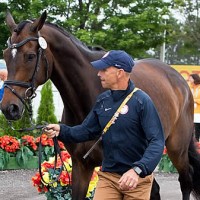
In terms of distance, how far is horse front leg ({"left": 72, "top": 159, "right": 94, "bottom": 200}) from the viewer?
4.48 meters

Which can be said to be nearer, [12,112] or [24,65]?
[12,112]

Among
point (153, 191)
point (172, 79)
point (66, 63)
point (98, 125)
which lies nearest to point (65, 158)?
point (153, 191)

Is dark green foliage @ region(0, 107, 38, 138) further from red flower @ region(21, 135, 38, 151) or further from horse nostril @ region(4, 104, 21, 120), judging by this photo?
horse nostril @ region(4, 104, 21, 120)

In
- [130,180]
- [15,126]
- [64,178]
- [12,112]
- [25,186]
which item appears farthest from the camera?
[15,126]

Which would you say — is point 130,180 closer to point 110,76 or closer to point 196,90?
point 110,76

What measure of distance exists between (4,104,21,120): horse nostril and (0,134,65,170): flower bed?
501cm

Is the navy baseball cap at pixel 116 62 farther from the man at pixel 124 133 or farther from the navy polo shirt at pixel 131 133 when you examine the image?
the navy polo shirt at pixel 131 133

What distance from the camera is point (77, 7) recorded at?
19422 millimetres

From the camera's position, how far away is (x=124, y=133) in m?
3.22

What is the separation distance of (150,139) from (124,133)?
20cm

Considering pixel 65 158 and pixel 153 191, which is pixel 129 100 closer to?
pixel 153 191

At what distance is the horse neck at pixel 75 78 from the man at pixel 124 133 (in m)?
0.90

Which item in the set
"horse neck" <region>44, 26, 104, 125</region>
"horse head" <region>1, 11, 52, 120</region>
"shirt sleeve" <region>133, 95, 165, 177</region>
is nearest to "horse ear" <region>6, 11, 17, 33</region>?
"horse head" <region>1, 11, 52, 120</region>

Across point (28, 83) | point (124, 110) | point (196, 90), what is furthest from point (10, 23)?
point (196, 90)
